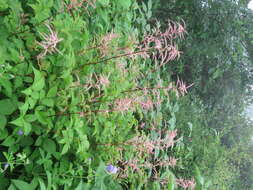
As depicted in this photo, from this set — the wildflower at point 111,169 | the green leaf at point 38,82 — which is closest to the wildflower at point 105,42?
the green leaf at point 38,82

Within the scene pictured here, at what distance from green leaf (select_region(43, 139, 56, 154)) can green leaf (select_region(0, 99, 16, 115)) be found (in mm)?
139

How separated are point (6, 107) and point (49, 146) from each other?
0.54 feet

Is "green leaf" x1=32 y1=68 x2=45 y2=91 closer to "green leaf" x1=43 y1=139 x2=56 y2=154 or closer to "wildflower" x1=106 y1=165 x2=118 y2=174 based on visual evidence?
"green leaf" x1=43 y1=139 x2=56 y2=154

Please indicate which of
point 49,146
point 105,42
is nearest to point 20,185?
point 49,146

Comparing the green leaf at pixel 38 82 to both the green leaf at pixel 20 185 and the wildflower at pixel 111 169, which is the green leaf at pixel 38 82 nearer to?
the green leaf at pixel 20 185

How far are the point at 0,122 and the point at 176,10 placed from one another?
257cm

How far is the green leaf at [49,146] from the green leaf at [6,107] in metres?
0.14

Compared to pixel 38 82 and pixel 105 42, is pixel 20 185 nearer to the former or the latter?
pixel 38 82

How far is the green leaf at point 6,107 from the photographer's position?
728 mm

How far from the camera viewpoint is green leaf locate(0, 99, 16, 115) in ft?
2.39

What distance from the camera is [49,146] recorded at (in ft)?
2.72

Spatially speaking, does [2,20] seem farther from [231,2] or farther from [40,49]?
[231,2]

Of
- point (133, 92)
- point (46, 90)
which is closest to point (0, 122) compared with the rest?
point (46, 90)

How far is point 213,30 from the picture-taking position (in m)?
2.84
